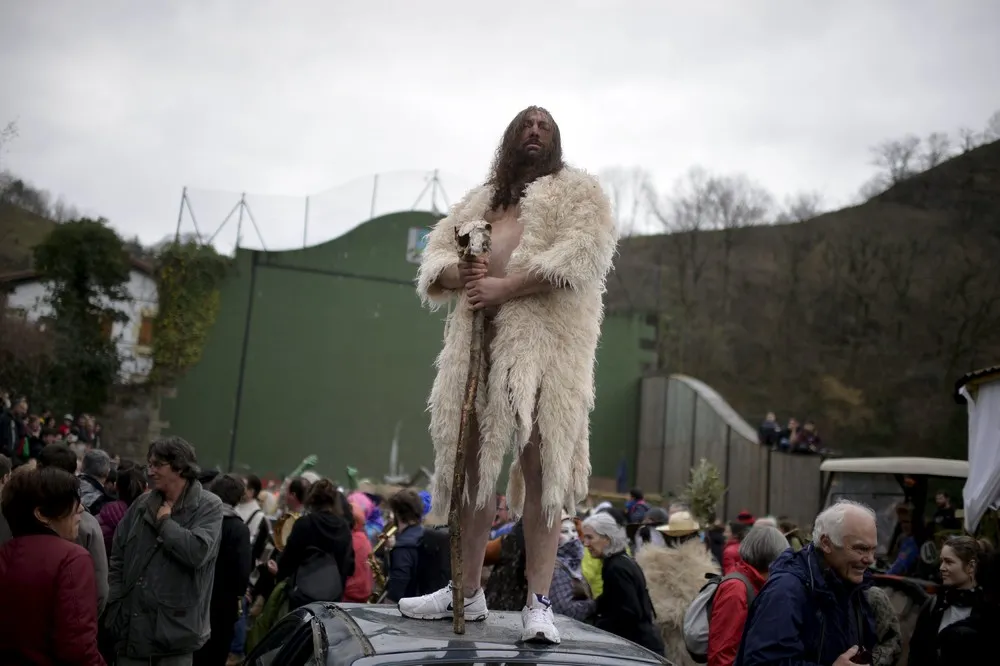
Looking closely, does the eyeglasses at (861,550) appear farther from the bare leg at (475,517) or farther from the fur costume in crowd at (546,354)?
the bare leg at (475,517)

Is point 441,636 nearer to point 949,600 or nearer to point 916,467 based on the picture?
point 949,600

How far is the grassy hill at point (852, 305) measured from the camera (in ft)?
140

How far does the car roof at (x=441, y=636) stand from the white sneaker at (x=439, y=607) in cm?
4

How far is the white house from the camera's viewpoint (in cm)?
2273

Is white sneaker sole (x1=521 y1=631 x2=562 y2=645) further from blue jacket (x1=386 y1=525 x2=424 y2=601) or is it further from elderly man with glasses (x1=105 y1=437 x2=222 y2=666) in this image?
blue jacket (x1=386 y1=525 x2=424 y2=601)

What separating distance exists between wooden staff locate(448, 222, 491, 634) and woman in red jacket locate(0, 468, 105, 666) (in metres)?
1.36

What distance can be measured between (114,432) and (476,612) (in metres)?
22.2

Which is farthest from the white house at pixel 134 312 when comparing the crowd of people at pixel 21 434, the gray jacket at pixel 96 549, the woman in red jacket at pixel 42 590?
the woman in red jacket at pixel 42 590

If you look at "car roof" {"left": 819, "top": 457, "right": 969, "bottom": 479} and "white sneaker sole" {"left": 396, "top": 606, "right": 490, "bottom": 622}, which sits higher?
"car roof" {"left": 819, "top": 457, "right": 969, "bottom": 479}

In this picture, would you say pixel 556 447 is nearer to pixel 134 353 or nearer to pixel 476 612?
pixel 476 612

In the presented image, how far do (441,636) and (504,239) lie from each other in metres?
1.69

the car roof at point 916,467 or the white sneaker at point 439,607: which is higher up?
the car roof at point 916,467

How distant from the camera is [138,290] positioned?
2425 cm

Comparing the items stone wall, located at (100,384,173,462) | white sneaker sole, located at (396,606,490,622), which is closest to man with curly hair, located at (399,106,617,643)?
white sneaker sole, located at (396,606,490,622)
